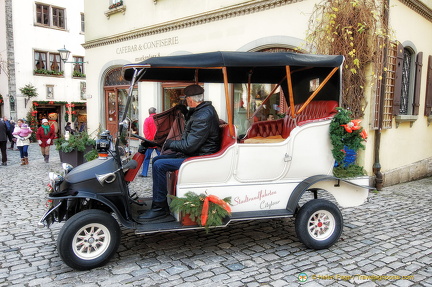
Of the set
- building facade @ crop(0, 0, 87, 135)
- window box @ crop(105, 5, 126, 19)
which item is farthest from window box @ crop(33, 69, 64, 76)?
window box @ crop(105, 5, 126, 19)

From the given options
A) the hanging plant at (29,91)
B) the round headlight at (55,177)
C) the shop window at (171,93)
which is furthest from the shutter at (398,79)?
the hanging plant at (29,91)

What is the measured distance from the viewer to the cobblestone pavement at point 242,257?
3.66 metres

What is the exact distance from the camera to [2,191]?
7.63m

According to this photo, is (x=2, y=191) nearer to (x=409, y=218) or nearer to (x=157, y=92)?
(x=157, y=92)

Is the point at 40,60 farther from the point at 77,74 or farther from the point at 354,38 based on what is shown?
the point at 354,38

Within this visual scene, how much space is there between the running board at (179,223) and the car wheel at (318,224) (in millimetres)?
202

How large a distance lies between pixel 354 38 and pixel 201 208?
16.6 ft

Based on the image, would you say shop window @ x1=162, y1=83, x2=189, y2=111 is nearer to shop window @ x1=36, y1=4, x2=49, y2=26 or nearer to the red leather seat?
the red leather seat

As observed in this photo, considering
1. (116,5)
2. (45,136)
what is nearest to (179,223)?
(45,136)

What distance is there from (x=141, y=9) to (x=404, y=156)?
8815mm

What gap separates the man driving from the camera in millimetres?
4238

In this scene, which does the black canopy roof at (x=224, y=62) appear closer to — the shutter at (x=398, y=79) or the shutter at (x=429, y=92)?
the shutter at (x=398, y=79)

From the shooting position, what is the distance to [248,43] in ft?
30.0

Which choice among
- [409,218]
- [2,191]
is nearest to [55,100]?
[2,191]
